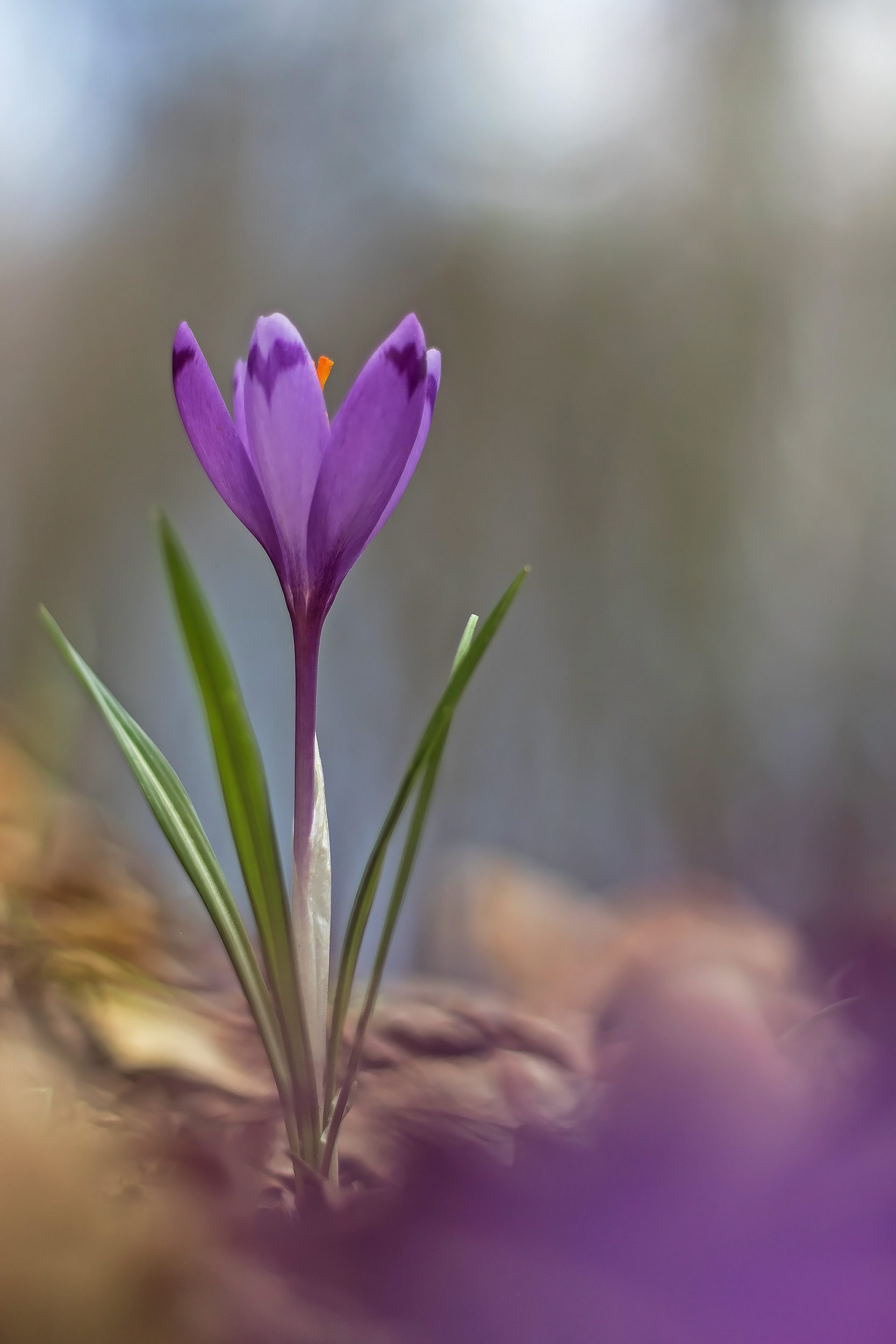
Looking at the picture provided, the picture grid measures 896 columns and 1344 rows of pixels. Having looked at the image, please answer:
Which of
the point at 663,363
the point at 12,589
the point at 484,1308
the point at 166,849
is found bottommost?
the point at 484,1308

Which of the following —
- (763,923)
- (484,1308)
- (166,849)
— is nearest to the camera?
(484,1308)

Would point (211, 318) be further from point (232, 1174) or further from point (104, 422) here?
point (232, 1174)

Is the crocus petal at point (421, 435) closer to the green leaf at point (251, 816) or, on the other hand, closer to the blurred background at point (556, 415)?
the green leaf at point (251, 816)

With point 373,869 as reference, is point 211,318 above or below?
above

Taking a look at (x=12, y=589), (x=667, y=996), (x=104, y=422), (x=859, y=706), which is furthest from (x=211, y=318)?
(x=667, y=996)

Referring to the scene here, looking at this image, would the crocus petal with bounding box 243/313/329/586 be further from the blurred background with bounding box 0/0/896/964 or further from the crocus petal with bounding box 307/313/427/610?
the blurred background with bounding box 0/0/896/964

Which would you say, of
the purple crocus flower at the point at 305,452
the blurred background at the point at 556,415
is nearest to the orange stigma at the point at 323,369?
the purple crocus flower at the point at 305,452

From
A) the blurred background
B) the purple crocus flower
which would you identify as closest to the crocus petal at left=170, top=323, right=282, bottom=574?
the purple crocus flower
